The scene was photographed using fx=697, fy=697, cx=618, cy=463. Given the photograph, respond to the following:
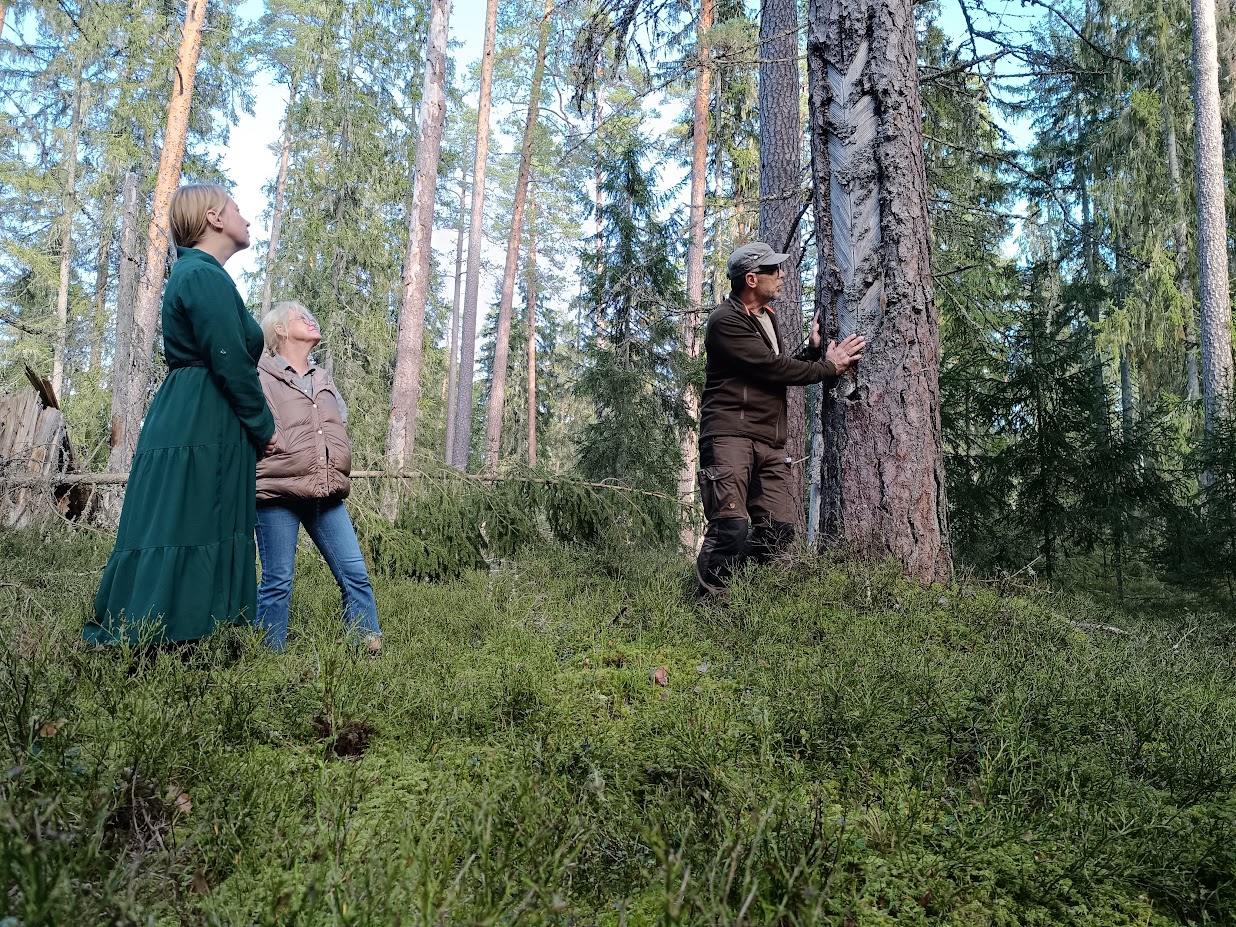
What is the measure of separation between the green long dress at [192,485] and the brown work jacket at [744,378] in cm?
257

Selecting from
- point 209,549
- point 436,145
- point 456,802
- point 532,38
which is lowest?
point 456,802

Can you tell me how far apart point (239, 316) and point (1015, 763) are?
3.50 metres

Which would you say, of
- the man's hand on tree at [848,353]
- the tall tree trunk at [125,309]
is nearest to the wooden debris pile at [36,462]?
the tall tree trunk at [125,309]

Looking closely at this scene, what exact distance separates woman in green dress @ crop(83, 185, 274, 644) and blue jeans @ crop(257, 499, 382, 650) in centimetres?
38

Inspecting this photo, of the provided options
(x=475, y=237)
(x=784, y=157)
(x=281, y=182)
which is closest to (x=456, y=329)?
(x=281, y=182)

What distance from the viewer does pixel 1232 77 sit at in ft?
53.9

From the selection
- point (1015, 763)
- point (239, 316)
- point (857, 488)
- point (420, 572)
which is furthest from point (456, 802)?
point (420, 572)

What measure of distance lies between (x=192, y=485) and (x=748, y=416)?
303cm

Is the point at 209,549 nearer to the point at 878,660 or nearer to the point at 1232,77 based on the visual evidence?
the point at 878,660

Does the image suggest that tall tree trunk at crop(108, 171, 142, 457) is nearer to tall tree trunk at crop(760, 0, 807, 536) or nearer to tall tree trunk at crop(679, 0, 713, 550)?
tall tree trunk at crop(679, 0, 713, 550)

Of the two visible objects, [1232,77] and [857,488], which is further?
[1232,77]

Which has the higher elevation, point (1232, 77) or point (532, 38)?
point (532, 38)

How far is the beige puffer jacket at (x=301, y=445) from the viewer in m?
3.71

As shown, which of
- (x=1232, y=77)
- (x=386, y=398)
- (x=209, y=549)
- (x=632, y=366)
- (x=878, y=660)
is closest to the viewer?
(x=878, y=660)
